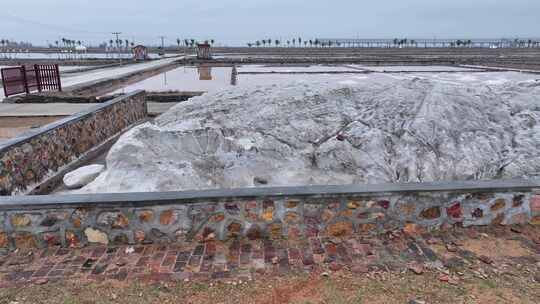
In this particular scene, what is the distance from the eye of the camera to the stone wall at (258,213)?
137 inches

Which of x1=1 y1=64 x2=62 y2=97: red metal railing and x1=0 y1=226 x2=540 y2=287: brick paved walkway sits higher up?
x1=1 y1=64 x2=62 y2=97: red metal railing

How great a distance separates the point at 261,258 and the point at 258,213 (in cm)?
46

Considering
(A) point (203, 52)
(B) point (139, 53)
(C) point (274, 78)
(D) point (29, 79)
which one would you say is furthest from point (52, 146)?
(B) point (139, 53)

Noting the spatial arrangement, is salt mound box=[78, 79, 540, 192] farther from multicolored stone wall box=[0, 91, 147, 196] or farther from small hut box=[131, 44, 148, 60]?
small hut box=[131, 44, 148, 60]

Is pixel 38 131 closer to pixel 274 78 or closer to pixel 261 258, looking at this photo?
pixel 261 258

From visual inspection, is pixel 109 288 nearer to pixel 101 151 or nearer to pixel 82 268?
pixel 82 268

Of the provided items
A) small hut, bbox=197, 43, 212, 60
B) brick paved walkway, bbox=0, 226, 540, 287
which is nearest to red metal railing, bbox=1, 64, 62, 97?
brick paved walkway, bbox=0, 226, 540, 287

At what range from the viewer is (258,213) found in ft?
12.0

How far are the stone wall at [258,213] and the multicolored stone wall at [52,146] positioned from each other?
213 cm

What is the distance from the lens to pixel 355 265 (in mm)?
3256

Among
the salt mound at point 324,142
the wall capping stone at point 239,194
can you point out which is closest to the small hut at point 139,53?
the salt mound at point 324,142

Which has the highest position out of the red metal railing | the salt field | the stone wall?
the red metal railing

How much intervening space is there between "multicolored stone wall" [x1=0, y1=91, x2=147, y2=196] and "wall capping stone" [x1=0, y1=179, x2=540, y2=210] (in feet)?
6.89

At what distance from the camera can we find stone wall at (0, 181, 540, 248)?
349 centimetres
